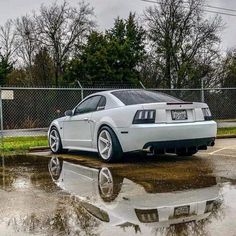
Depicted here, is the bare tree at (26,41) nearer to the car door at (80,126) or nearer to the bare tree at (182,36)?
the bare tree at (182,36)

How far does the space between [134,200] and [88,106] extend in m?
4.41

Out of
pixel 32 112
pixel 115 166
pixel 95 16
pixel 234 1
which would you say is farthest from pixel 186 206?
pixel 95 16

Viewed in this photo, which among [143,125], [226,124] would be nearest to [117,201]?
[143,125]

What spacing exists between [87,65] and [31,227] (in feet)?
101

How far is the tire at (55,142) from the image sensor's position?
9969 mm

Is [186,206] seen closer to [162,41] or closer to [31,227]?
[31,227]

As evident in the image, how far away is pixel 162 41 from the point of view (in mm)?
38906

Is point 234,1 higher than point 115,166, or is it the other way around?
point 234,1

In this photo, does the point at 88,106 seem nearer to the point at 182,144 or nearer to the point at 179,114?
the point at 179,114

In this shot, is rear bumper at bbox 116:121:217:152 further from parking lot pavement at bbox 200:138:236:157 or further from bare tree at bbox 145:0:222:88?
bare tree at bbox 145:0:222:88

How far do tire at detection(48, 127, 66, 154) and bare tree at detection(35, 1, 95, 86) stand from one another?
3045cm

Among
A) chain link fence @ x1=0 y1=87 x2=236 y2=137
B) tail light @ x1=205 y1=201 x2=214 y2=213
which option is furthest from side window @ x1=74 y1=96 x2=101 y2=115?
chain link fence @ x1=0 y1=87 x2=236 y2=137

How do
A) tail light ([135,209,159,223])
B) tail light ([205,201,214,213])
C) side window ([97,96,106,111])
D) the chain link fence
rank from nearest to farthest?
tail light ([135,209,159,223])
tail light ([205,201,214,213])
side window ([97,96,106,111])
the chain link fence

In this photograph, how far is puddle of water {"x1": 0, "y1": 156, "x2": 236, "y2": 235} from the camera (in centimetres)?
387
